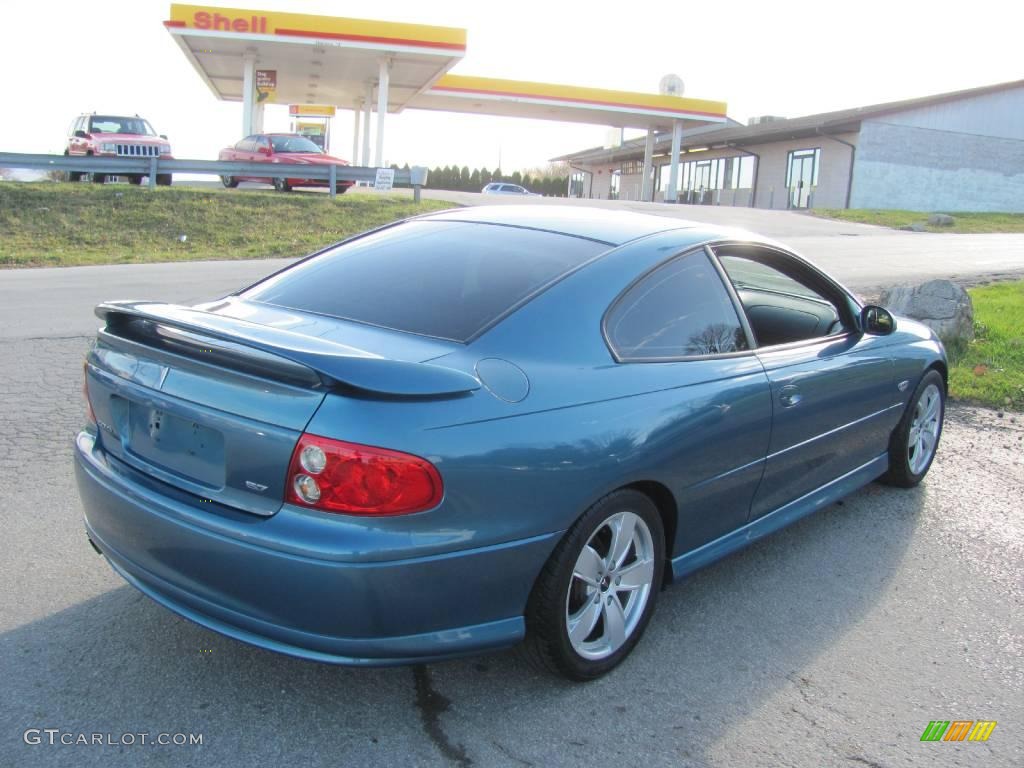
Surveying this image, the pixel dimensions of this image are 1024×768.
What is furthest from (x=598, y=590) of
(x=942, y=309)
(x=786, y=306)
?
(x=942, y=309)

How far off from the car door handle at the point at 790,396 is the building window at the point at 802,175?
131ft

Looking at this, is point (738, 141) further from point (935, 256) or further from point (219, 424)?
point (219, 424)

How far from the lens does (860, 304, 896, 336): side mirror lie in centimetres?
458

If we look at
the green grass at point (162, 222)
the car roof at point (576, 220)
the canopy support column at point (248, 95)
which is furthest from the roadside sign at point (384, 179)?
the car roof at point (576, 220)

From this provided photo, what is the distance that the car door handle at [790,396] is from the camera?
3790 millimetres

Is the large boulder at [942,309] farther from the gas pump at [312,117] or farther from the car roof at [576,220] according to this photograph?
the gas pump at [312,117]

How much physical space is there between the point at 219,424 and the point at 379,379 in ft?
1.70

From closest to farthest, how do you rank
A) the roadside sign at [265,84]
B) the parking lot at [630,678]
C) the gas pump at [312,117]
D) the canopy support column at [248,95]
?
the parking lot at [630,678] → the canopy support column at [248,95] → the roadside sign at [265,84] → the gas pump at [312,117]

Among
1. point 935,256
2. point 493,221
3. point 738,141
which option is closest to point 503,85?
point 738,141

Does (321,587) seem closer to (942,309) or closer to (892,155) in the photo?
(942,309)

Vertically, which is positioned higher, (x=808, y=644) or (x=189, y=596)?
(x=189, y=596)

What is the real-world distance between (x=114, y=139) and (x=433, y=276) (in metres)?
21.9

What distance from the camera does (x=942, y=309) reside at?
28.0 feet

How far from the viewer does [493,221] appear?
157 inches
